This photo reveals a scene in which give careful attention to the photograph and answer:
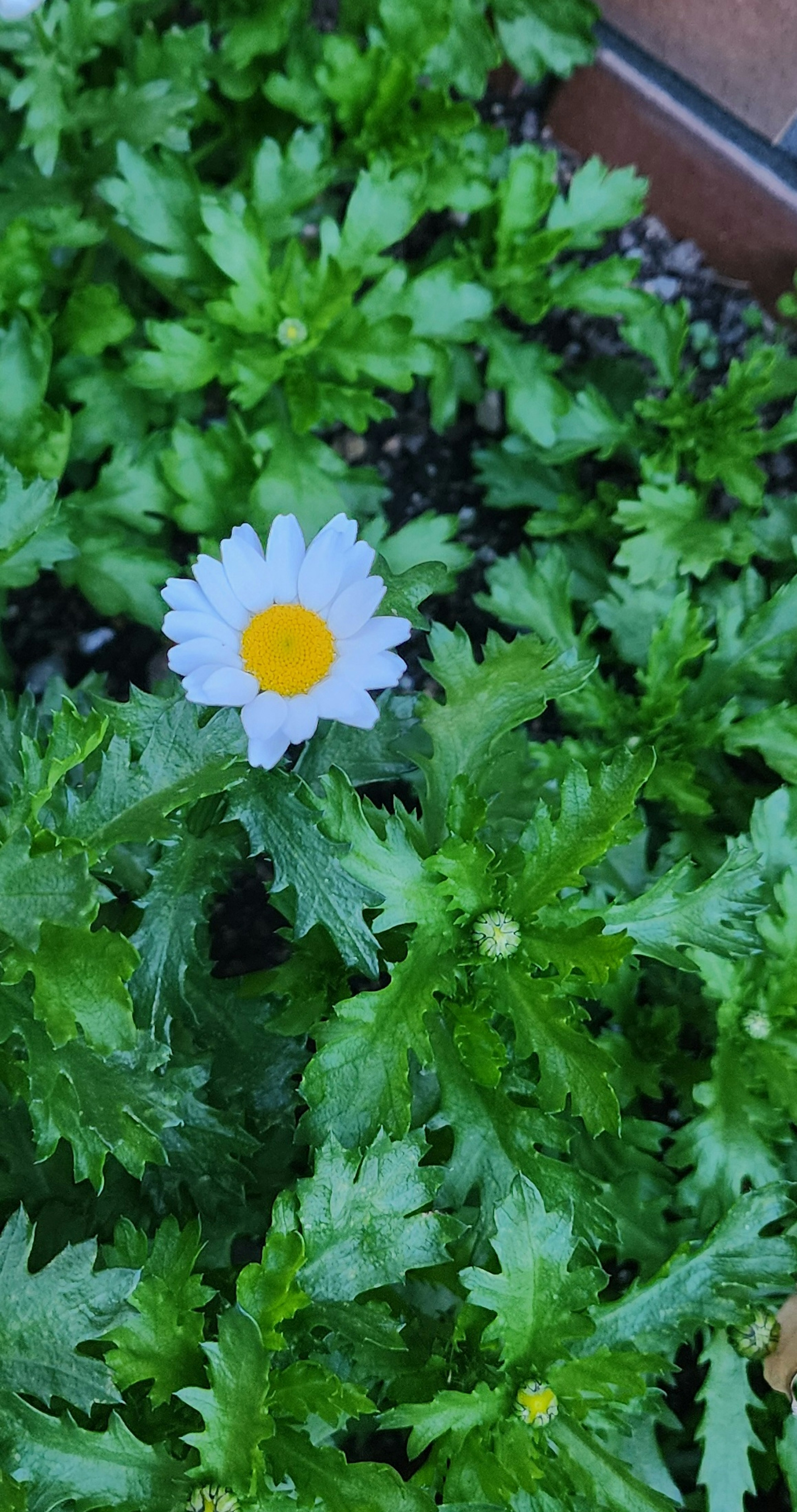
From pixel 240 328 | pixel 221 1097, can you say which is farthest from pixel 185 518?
pixel 221 1097

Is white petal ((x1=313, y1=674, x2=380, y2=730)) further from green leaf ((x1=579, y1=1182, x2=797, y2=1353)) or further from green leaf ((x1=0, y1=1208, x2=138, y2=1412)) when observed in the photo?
green leaf ((x1=579, y1=1182, x2=797, y2=1353))

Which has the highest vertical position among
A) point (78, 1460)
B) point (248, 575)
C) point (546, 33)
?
point (546, 33)

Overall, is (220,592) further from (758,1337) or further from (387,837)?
(758,1337)

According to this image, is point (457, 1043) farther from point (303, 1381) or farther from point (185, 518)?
point (185, 518)

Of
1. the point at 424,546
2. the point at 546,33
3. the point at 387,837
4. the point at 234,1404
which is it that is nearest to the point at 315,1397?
the point at 234,1404

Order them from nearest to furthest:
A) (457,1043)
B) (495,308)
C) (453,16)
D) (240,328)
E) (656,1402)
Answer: (457,1043) → (656,1402) → (240,328) → (453,16) → (495,308)

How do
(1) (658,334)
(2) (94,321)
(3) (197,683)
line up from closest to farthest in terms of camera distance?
1. (3) (197,683)
2. (2) (94,321)
3. (1) (658,334)

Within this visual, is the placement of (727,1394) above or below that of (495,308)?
below
